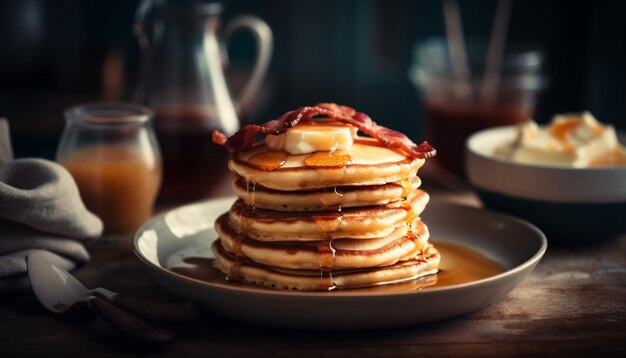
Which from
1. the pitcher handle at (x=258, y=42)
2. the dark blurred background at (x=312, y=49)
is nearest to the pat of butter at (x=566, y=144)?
the pitcher handle at (x=258, y=42)

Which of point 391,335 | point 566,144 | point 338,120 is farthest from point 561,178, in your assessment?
point 391,335

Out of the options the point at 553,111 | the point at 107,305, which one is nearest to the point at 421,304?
the point at 107,305

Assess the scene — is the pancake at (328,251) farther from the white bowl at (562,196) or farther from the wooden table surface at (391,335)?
the white bowl at (562,196)

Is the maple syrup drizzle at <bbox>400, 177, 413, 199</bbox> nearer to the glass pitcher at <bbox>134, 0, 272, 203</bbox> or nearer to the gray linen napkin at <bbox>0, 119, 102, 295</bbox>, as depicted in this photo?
the gray linen napkin at <bbox>0, 119, 102, 295</bbox>

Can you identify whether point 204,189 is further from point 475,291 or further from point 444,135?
point 475,291

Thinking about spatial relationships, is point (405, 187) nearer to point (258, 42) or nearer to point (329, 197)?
point (329, 197)

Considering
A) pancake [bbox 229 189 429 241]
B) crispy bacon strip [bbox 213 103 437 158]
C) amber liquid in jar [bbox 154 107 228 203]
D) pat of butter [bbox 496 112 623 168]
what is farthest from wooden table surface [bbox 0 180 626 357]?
amber liquid in jar [bbox 154 107 228 203]
